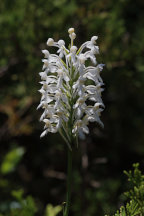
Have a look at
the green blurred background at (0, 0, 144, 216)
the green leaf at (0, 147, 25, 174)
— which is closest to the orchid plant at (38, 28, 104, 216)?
the green blurred background at (0, 0, 144, 216)

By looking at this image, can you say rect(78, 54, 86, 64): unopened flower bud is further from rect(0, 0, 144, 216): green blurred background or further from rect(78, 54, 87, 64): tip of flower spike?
rect(0, 0, 144, 216): green blurred background

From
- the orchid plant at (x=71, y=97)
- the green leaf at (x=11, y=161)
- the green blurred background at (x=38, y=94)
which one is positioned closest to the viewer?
the orchid plant at (x=71, y=97)

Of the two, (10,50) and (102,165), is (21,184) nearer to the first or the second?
(102,165)

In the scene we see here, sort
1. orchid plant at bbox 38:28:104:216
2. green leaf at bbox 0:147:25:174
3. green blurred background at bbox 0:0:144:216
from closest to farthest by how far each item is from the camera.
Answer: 1. orchid plant at bbox 38:28:104:216
2. green blurred background at bbox 0:0:144:216
3. green leaf at bbox 0:147:25:174

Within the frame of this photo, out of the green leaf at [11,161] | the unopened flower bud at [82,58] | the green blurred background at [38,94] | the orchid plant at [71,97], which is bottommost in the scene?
the orchid plant at [71,97]

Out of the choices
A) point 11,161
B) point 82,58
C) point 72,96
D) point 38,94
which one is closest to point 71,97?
point 72,96

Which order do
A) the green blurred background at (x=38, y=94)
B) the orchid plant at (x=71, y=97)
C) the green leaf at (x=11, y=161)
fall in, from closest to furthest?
the orchid plant at (x=71, y=97) < the green blurred background at (x=38, y=94) < the green leaf at (x=11, y=161)

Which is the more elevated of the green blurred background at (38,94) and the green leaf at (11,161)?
the green blurred background at (38,94)

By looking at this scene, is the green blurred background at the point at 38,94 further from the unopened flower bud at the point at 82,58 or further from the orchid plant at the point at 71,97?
the unopened flower bud at the point at 82,58

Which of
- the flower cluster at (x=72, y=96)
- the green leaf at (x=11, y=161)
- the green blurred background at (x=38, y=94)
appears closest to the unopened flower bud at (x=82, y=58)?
the flower cluster at (x=72, y=96)
